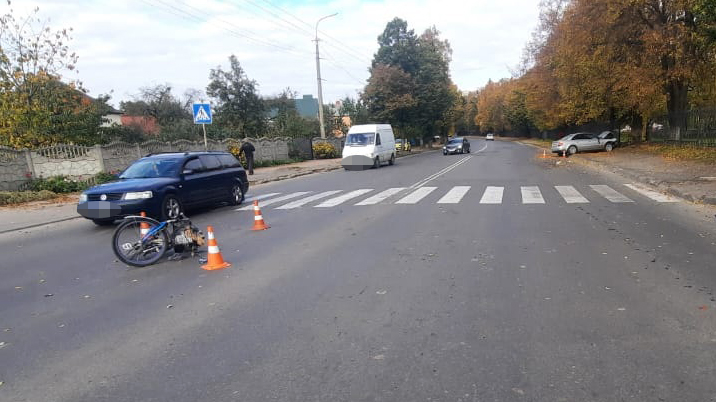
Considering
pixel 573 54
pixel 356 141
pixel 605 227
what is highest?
pixel 573 54

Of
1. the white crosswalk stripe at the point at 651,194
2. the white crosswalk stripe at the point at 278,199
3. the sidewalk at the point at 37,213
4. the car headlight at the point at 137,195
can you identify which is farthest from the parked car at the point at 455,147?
the car headlight at the point at 137,195

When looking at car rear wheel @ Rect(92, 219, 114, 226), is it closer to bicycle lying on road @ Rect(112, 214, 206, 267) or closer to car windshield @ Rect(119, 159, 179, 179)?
car windshield @ Rect(119, 159, 179, 179)

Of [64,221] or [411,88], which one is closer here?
[64,221]

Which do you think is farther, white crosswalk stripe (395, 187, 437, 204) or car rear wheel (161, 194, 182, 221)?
white crosswalk stripe (395, 187, 437, 204)

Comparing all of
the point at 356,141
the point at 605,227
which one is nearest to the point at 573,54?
the point at 356,141

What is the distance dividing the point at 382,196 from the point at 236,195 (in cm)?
408

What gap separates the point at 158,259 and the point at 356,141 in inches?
729

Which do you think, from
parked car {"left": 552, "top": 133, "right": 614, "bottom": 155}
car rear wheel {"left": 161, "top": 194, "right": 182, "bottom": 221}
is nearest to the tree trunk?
parked car {"left": 552, "top": 133, "right": 614, "bottom": 155}

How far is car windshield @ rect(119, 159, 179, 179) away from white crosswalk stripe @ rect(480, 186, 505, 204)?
24.2ft

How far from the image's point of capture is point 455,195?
11.9m

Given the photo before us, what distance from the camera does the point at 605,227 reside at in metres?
7.36

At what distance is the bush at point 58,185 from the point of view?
1507 centimetres

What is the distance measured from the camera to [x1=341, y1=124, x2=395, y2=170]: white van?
23469 mm

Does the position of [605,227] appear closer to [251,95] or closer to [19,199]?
[19,199]
